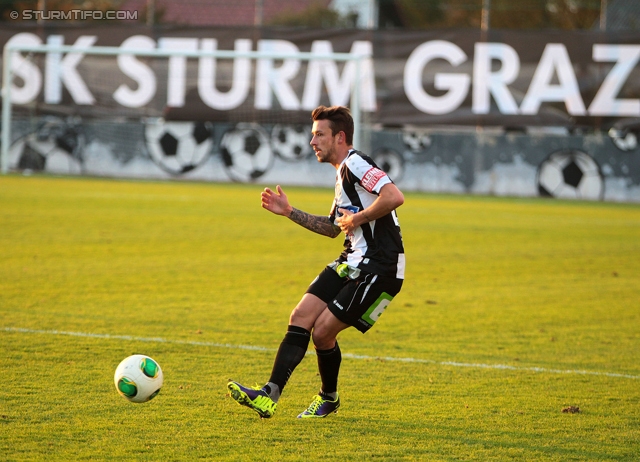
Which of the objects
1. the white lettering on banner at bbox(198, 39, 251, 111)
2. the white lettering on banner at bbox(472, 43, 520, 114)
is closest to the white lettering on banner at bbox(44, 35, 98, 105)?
the white lettering on banner at bbox(198, 39, 251, 111)

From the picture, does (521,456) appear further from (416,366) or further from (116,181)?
(116,181)

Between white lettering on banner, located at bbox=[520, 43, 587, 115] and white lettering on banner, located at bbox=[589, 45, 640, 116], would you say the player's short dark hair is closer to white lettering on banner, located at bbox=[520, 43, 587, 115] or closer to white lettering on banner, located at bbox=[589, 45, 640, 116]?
white lettering on banner, located at bbox=[520, 43, 587, 115]

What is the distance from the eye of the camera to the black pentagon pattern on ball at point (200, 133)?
24.6 m

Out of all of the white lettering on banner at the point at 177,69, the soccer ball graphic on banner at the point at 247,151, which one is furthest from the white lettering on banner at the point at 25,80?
the soccer ball graphic on banner at the point at 247,151

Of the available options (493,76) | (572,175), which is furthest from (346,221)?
(493,76)

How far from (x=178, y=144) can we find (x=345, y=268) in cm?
1984

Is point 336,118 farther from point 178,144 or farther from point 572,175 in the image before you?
point 178,144

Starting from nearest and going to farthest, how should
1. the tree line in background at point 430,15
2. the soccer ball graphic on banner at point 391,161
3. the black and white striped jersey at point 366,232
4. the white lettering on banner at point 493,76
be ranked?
the black and white striped jersey at point 366,232, the soccer ball graphic on banner at point 391,161, the white lettering on banner at point 493,76, the tree line in background at point 430,15

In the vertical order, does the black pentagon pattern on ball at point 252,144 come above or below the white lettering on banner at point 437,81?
below

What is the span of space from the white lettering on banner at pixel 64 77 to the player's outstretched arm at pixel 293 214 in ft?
67.5

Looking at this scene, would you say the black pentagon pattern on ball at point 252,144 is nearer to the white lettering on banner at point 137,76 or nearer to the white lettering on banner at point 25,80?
the white lettering on banner at point 137,76

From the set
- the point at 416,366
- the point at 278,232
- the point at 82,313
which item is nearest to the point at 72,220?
the point at 278,232

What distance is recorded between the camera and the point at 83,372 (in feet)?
19.6

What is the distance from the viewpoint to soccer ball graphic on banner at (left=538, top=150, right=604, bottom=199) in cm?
2306
